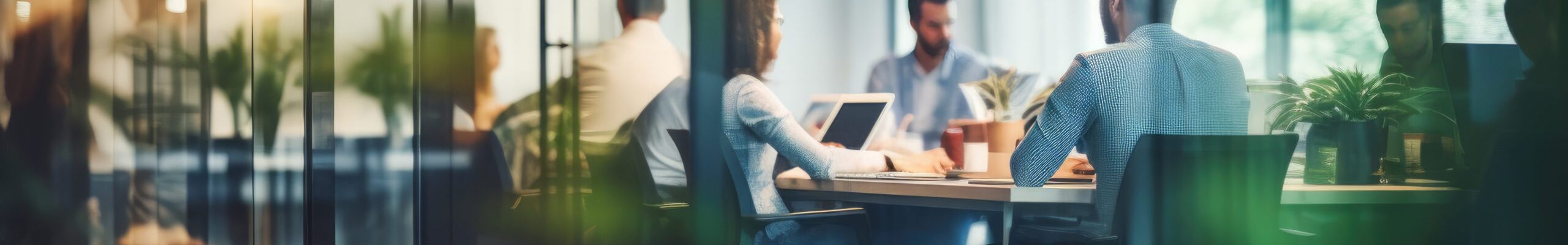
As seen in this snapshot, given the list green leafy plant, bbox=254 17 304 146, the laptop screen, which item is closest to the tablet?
the laptop screen

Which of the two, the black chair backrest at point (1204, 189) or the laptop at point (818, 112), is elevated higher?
the laptop at point (818, 112)

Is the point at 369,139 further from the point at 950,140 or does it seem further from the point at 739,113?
the point at 950,140

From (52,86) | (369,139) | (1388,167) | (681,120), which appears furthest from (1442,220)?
(52,86)

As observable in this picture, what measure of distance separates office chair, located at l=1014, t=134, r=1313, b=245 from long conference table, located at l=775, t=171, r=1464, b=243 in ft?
0.22

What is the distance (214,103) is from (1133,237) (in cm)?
269

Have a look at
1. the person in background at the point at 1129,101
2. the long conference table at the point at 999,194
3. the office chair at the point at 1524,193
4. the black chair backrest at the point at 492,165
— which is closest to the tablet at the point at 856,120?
the long conference table at the point at 999,194

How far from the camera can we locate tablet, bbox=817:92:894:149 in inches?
101

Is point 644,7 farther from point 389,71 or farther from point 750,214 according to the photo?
point 389,71

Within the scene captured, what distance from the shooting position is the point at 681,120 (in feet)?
8.10

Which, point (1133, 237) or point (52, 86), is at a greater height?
point (52, 86)

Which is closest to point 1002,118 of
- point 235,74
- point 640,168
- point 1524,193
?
point 640,168

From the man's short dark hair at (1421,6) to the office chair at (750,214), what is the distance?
1089 millimetres

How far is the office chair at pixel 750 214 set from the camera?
7.57 ft

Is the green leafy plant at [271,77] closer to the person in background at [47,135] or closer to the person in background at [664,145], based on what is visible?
the person in background at [47,135]
